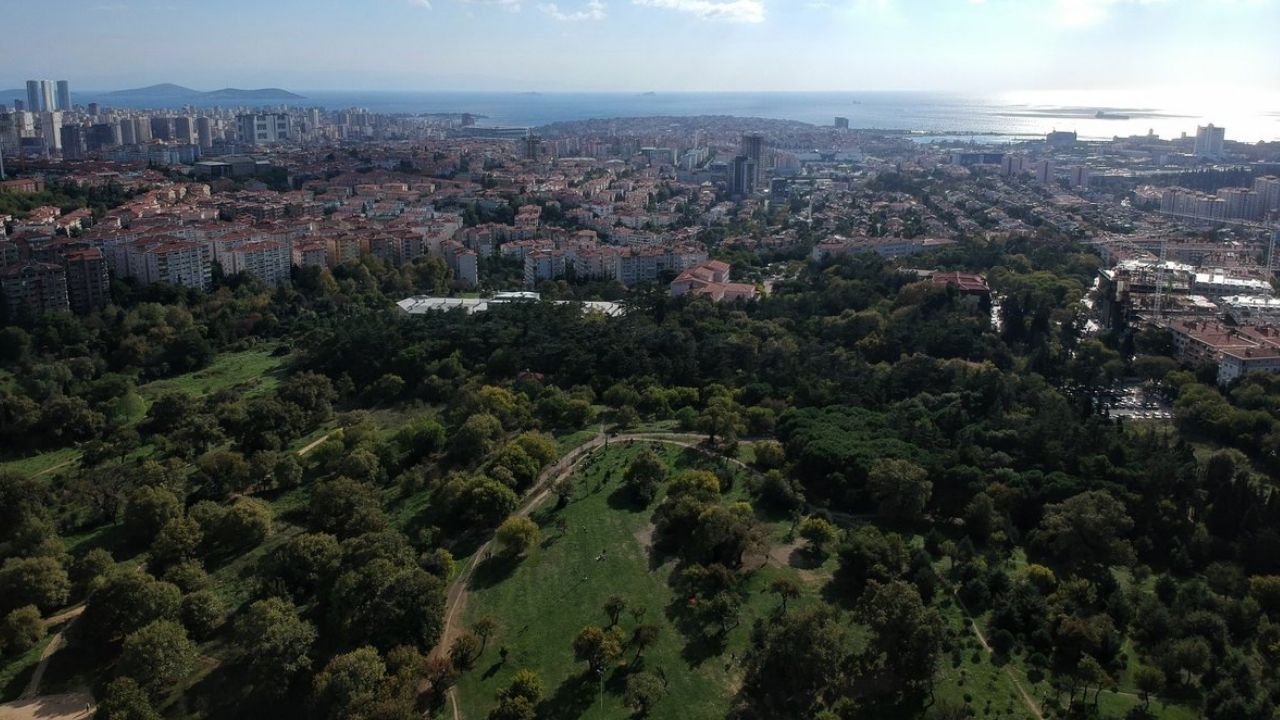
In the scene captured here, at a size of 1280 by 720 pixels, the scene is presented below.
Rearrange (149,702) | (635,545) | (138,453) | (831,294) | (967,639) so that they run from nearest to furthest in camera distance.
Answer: (149,702) < (967,639) < (635,545) < (138,453) < (831,294)

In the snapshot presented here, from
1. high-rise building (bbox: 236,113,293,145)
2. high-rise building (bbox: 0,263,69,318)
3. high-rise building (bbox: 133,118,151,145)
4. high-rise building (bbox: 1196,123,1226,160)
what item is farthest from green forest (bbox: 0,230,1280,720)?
high-rise building (bbox: 236,113,293,145)

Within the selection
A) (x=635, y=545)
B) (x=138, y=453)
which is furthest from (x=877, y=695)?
(x=138, y=453)

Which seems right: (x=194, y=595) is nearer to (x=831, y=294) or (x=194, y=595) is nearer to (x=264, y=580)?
(x=264, y=580)

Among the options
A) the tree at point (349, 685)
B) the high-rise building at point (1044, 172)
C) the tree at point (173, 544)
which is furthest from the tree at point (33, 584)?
the high-rise building at point (1044, 172)

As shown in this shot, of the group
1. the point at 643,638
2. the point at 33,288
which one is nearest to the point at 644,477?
the point at 643,638

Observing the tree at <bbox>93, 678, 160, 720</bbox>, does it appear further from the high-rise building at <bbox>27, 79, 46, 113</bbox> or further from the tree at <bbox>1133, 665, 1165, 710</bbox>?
the high-rise building at <bbox>27, 79, 46, 113</bbox>

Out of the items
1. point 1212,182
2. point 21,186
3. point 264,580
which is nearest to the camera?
point 264,580

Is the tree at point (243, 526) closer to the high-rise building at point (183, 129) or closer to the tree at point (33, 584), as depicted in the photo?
the tree at point (33, 584)
